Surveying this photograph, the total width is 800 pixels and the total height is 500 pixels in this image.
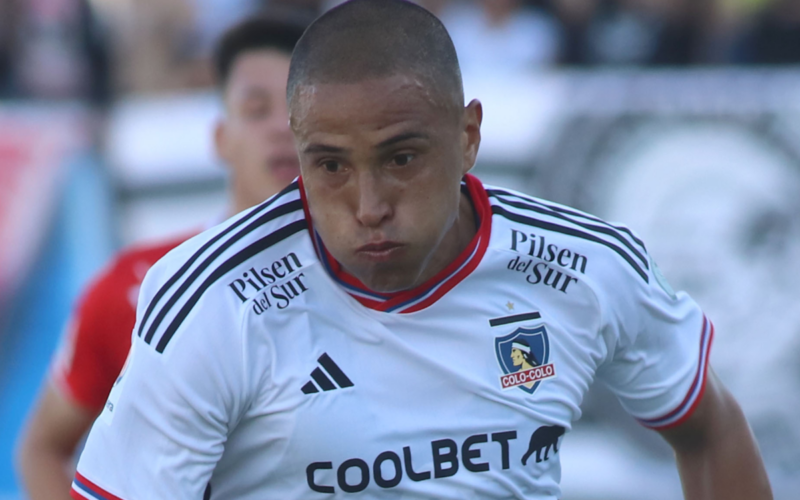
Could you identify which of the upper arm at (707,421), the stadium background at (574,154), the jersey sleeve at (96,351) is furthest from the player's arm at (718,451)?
the stadium background at (574,154)

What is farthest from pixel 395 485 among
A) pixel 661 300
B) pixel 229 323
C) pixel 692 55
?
pixel 692 55

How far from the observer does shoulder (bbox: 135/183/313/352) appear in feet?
7.00

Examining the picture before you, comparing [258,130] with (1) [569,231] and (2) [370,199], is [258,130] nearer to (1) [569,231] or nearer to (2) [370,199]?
(1) [569,231]

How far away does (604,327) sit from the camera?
7.92 feet

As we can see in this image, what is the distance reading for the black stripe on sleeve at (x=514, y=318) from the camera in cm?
237

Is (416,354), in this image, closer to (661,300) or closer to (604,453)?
(661,300)

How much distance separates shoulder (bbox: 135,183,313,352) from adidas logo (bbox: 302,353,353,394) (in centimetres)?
19

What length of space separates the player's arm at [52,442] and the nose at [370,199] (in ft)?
5.24

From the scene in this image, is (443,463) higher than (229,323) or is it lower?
lower

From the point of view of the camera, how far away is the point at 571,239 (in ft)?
8.10

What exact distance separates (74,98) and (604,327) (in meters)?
4.36

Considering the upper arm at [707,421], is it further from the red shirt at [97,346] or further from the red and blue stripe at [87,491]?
the red shirt at [97,346]

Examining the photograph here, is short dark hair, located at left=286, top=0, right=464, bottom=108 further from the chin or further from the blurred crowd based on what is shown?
the blurred crowd

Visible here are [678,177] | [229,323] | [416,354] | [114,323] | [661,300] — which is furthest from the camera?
[678,177]
